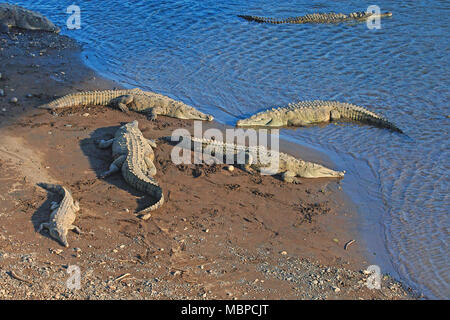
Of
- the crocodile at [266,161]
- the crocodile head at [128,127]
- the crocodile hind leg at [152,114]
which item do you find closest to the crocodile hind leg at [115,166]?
the crocodile head at [128,127]

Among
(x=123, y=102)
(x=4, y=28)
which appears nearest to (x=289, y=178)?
(x=123, y=102)

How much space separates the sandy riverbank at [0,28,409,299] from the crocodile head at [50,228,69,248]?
7cm

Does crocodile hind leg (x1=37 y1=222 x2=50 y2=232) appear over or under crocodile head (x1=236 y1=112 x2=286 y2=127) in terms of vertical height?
under

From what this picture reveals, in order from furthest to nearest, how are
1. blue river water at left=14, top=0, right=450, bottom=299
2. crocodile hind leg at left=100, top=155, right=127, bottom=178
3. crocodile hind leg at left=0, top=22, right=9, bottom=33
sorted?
crocodile hind leg at left=0, top=22, right=9, bottom=33 → crocodile hind leg at left=100, top=155, right=127, bottom=178 → blue river water at left=14, top=0, right=450, bottom=299

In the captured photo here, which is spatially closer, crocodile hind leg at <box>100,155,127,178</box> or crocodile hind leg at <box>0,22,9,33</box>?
crocodile hind leg at <box>100,155,127,178</box>

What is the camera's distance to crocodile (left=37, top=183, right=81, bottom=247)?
18.1 feet

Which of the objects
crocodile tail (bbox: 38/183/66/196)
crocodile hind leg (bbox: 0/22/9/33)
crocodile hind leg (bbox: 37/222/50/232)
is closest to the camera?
crocodile hind leg (bbox: 37/222/50/232)

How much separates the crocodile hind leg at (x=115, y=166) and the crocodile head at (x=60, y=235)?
158 cm

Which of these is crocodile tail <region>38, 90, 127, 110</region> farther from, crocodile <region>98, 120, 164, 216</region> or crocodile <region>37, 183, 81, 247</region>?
crocodile <region>37, 183, 81, 247</region>

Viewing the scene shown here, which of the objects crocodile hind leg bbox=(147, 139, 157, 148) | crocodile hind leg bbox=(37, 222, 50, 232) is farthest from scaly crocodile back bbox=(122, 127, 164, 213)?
crocodile hind leg bbox=(37, 222, 50, 232)

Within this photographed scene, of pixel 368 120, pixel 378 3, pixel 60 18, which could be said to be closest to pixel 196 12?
pixel 60 18

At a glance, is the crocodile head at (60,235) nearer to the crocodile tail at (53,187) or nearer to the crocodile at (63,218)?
the crocodile at (63,218)

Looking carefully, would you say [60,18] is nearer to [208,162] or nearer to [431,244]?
[208,162]

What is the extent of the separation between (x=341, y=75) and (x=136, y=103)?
5.08m
